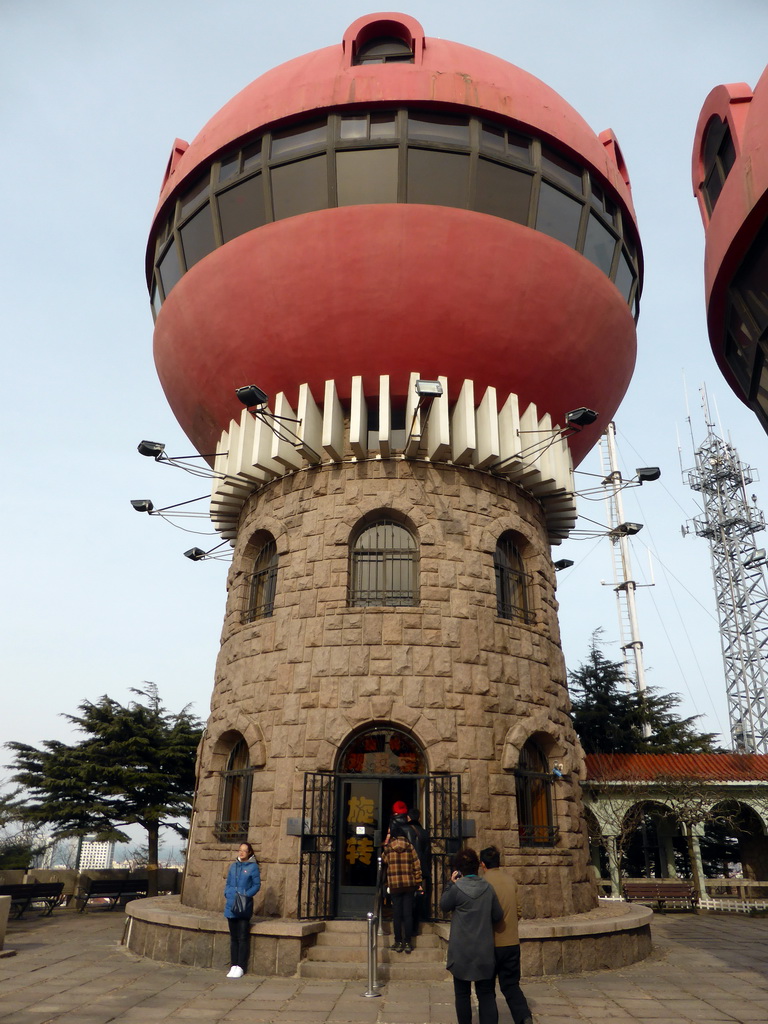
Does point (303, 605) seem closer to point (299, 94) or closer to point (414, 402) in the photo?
point (414, 402)

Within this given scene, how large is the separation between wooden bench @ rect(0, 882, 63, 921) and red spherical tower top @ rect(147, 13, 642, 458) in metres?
9.96

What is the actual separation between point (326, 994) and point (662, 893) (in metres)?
11.0

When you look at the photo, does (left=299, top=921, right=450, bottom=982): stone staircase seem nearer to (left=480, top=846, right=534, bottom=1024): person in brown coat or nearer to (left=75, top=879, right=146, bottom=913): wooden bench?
(left=480, top=846, right=534, bottom=1024): person in brown coat

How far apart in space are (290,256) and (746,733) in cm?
3436

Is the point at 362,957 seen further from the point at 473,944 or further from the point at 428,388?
the point at 428,388

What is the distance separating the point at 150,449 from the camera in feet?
42.5

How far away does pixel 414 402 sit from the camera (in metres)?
11.7

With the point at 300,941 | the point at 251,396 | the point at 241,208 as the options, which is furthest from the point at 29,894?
the point at 241,208

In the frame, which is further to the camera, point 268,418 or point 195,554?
point 195,554

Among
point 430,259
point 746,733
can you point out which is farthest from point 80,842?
point 746,733

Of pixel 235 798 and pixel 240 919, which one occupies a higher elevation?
pixel 235 798

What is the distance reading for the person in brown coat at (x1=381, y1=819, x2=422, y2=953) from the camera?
890cm

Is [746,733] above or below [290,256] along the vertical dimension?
below

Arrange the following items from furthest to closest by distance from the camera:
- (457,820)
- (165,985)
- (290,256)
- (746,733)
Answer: (746,733) < (290,256) < (457,820) < (165,985)
